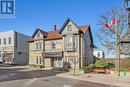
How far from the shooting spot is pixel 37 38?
47.0 m

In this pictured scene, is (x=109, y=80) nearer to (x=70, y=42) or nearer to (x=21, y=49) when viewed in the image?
(x=70, y=42)

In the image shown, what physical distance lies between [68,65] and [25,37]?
22.2 metres

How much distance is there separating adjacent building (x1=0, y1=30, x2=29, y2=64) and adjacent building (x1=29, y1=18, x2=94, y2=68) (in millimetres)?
7476

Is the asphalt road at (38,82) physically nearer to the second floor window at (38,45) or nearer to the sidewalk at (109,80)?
the sidewalk at (109,80)

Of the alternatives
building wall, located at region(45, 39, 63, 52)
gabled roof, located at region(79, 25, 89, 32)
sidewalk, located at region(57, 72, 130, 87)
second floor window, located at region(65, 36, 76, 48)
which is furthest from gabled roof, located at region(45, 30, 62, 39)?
sidewalk, located at region(57, 72, 130, 87)

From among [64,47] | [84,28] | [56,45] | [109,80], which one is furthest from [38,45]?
[109,80]

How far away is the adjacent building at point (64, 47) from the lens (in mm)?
39281

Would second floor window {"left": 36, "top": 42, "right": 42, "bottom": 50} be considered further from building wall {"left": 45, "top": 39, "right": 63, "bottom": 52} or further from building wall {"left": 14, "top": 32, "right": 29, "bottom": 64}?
building wall {"left": 14, "top": 32, "right": 29, "bottom": 64}

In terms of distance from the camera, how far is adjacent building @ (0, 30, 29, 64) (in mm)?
54062

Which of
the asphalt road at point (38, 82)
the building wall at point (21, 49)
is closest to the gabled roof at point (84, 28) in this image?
the asphalt road at point (38, 82)

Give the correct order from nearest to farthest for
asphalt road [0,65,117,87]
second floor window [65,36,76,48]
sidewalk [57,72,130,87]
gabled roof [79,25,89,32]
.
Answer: asphalt road [0,65,117,87], sidewalk [57,72,130,87], second floor window [65,36,76,48], gabled roof [79,25,89,32]

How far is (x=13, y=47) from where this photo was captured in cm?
5378

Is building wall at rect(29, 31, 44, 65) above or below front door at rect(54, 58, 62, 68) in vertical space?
above

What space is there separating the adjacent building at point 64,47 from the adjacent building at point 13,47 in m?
7.48
